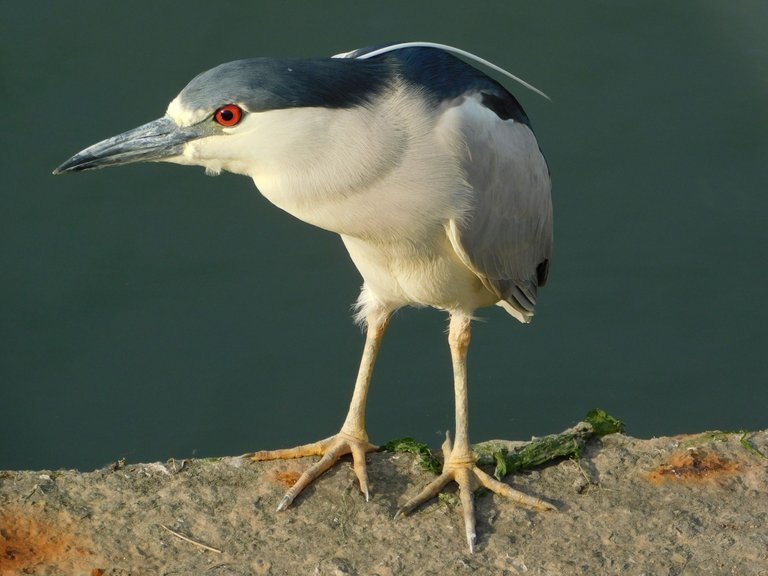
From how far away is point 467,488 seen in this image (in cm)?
496

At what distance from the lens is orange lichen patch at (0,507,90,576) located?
452cm

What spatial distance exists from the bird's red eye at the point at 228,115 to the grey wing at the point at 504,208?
0.89 m

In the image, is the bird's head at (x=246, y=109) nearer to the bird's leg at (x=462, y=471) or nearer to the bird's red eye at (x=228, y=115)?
the bird's red eye at (x=228, y=115)

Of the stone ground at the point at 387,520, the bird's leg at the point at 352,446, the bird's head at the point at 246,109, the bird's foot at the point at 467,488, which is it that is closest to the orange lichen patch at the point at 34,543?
the stone ground at the point at 387,520

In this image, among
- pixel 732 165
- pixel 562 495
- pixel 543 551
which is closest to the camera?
pixel 543 551

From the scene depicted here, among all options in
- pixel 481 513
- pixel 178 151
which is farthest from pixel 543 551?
pixel 178 151

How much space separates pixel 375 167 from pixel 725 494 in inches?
84.7

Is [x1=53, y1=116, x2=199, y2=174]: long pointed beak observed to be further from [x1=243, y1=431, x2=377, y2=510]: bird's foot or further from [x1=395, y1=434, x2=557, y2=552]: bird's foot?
[x1=395, y1=434, x2=557, y2=552]: bird's foot

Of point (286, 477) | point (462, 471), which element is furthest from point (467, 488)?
point (286, 477)

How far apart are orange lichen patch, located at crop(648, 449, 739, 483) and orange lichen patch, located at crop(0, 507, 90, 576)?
2.49m

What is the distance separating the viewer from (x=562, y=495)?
4996 mm

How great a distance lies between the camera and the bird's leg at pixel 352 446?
5016 millimetres

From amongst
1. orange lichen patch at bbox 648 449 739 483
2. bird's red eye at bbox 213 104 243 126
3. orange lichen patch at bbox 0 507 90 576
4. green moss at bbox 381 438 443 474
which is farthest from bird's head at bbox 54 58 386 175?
orange lichen patch at bbox 648 449 739 483

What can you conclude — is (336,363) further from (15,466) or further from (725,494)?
(725,494)
